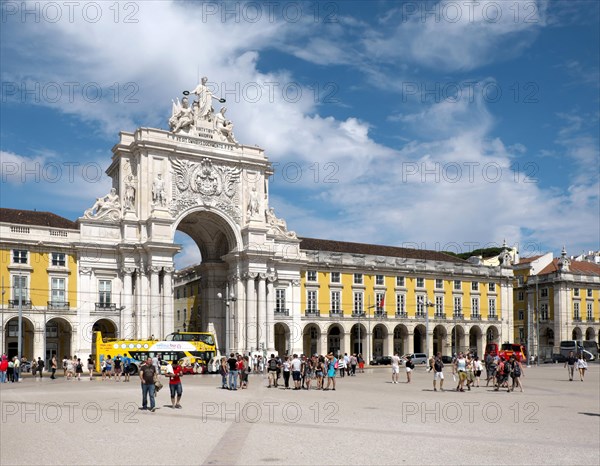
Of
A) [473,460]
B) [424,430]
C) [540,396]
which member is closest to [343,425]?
[424,430]

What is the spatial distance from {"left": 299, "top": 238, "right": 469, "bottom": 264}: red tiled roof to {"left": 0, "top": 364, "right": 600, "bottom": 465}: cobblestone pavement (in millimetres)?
47110

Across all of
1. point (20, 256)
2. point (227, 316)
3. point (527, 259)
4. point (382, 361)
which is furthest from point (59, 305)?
point (527, 259)

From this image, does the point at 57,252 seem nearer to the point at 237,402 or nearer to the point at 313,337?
the point at 313,337

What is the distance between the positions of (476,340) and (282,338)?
25169mm

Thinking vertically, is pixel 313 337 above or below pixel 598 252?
below

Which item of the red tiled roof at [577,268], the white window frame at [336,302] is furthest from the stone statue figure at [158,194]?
the red tiled roof at [577,268]

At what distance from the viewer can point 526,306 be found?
97000 mm

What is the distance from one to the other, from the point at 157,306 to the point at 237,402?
35.6 metres

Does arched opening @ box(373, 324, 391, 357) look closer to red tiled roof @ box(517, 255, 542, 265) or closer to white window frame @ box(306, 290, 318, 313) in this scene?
white window frame @ box(306, 290, 318, 313)

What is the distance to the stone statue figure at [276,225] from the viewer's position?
70.6m

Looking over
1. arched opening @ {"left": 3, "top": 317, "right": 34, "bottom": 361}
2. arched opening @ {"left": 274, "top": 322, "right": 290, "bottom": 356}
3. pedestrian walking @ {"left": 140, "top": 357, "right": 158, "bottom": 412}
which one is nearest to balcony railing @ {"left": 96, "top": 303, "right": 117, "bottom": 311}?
arched opening @ {"left": 3, "top": 317, "right": 34, "bottom": 361}

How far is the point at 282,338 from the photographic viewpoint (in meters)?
74.8

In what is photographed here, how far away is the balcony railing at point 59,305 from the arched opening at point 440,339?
4067 centimetres

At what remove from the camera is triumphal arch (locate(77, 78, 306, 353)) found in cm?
6153
